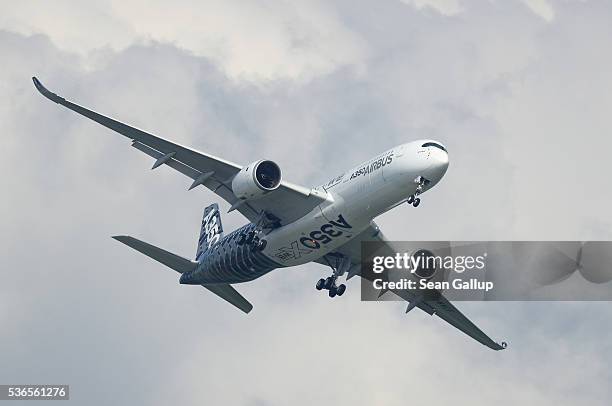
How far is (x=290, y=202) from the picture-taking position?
59.7m

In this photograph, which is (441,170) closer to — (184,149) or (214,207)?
(184,149)

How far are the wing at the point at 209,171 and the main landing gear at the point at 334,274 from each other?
5374 mm

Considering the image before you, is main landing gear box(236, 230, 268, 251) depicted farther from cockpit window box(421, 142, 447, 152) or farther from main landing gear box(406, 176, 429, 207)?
cockpit window box(421, 142, 447, 152)

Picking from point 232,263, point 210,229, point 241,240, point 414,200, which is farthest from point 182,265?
point 414,200

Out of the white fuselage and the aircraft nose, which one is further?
the white fuselage

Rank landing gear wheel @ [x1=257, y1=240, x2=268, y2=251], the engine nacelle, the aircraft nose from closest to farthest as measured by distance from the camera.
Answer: the aircraft nose → the engine nacelle → landing gear wheel @ [x1=257, y1=240, x2=268, y2=251]

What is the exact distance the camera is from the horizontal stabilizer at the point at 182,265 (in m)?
65.9

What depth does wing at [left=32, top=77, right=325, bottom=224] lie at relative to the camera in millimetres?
58594

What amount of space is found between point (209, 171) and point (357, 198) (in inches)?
312

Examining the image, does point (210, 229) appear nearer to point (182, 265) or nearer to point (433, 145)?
point (182, 265)

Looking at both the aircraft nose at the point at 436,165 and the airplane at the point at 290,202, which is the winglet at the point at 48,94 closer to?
the airplane at the point at 290,202

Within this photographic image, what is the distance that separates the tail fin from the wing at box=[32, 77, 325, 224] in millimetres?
9984

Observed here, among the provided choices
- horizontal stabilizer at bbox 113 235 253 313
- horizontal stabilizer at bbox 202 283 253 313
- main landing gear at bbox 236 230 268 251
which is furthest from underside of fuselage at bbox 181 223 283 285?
horizontal stabilizer at bbox 202 283 253 313

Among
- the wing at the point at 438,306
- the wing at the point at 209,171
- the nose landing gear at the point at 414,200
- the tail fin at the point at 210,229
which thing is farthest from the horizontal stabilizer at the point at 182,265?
the nose landing gear at the point at 414,200
